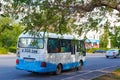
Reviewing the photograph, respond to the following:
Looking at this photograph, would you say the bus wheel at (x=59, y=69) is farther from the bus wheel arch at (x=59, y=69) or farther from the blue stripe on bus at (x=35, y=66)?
the blue stripe on bus at (x=35, y=66)

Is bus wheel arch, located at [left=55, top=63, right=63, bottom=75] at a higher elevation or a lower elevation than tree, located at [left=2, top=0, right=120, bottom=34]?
lower

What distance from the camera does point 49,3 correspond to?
10.8 metres

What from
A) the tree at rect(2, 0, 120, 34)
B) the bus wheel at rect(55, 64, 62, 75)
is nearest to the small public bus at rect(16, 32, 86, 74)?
the bus wheel at rect(55, 64, 62, 75)

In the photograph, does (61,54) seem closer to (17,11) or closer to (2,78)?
(2,78)

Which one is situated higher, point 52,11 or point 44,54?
point 52,11

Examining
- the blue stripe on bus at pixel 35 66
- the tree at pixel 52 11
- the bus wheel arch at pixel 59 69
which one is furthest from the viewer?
the bus wheel arch at pixel 59 69

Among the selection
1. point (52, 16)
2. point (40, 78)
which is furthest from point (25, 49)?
point (52, 16)

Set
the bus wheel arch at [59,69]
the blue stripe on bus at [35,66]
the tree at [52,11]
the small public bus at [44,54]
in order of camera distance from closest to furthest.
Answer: the tree at [52,11] → the blue stripe on bus at [35,66] → the small public bus at [44,54] → the bus wheel arch at [59,69]

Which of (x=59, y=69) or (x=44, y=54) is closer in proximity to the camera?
(x=44, y=54)

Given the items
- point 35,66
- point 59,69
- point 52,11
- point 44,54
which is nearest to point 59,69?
point 59,69

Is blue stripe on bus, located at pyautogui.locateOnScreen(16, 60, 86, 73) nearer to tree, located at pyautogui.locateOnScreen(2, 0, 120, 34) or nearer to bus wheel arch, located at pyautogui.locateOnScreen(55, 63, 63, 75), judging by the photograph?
bus wheel arch, located at pyautogui.locateOnScreen(55, 63, 63, 75)

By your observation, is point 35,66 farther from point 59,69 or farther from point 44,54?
point 59,69

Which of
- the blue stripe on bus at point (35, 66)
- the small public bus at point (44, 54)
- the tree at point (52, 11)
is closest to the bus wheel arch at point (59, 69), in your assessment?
the small public bus at point (44, 54)

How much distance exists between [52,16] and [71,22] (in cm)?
104
